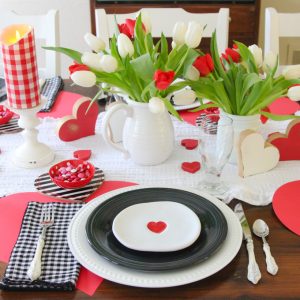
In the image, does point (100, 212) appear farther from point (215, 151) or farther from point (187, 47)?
point (187, 47)

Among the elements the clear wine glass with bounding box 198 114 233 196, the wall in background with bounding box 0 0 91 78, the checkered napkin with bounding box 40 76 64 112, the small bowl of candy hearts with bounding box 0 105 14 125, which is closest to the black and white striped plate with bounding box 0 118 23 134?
the small bowl of candy hearts with bounding box 0 105 14 125

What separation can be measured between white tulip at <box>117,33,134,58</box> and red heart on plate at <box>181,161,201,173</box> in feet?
0.92

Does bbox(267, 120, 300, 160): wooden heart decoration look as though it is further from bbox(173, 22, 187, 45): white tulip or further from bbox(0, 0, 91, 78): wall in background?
bbox(0, 0, 91, 78): wall in background

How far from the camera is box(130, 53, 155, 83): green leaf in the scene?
0.97 metres

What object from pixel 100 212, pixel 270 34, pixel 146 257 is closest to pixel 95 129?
pixel 100 212

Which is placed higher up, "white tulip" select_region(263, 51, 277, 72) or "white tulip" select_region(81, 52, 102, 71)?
"white tulip" select_region(81, 52, 102, 71)

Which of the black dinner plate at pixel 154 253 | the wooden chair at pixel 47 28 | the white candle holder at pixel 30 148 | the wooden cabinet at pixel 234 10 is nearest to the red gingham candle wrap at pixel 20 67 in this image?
the white candle holder at pixel 30 148

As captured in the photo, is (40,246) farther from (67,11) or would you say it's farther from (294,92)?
(67,11)

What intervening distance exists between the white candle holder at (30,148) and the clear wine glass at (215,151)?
0.37m

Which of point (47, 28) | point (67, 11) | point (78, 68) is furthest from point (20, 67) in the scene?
point (67, 11)

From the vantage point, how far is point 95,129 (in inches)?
50.9

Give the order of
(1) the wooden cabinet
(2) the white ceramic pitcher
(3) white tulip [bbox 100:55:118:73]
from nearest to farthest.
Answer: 1. (3) white tulip [bbox 100:55:118:73]
2. (2) the white ceramic pitcher
3. (1) the wooden cabinet

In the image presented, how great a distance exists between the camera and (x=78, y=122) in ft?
4.03

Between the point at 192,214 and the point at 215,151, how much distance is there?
0.56ft
